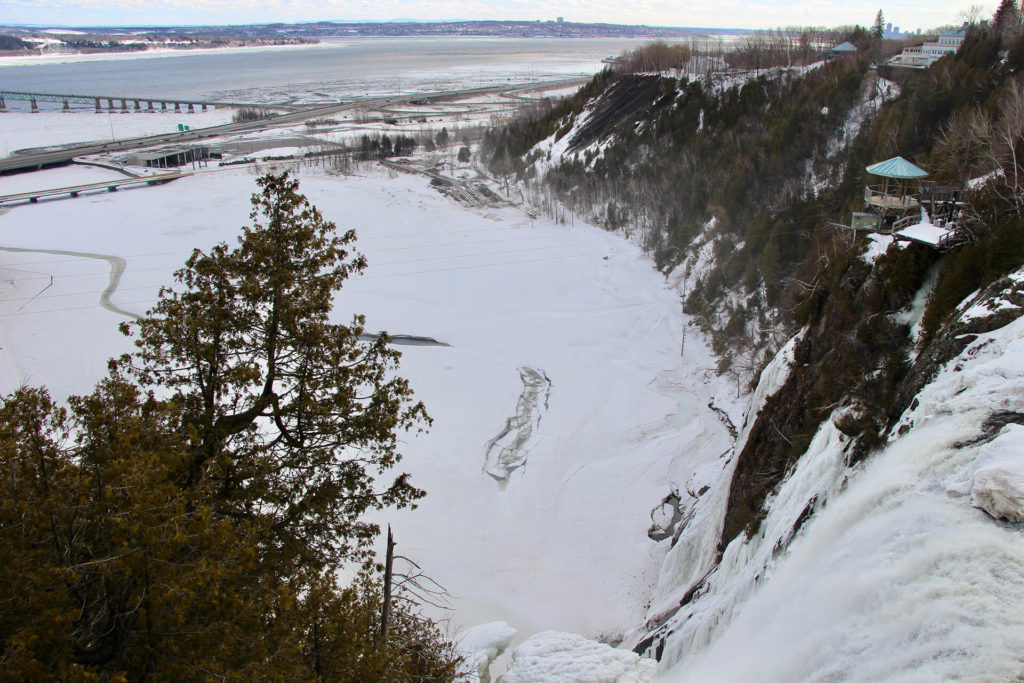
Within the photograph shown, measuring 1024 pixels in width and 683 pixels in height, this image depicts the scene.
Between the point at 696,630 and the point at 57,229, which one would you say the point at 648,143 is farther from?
the point at 696,630

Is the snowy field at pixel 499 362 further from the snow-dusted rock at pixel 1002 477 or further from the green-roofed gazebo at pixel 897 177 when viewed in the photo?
the snow-dusted rock at pixel 1002 477

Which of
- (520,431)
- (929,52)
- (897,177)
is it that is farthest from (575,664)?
(929,52)

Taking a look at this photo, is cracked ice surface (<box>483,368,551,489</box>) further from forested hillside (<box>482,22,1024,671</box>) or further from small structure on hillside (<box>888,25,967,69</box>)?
small structure on hillside (<box>888,25,967,69</box>)

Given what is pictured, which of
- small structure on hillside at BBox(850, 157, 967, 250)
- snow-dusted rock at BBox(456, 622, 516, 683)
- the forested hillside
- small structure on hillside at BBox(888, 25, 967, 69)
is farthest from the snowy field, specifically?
small structure on hillside at BBox(888, 25, 967, 69)

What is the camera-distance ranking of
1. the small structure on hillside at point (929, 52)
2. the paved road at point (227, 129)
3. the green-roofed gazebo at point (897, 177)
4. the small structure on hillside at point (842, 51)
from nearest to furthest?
the green-roofed gazebo at point (897, 177)
the small structure on hillside at point (929, 52)
the small structure on hillside at point (842, 51)
the paved road at point (227, 129)

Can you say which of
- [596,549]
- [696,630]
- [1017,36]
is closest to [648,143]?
[1017,36]

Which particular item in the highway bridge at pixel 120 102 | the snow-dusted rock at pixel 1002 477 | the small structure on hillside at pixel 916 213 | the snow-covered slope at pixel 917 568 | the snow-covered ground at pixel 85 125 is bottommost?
the snow-covered slope at pixel 917 568

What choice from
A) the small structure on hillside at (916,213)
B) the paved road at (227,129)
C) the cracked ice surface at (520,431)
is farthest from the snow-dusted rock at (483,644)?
the paved road at (227,129)
